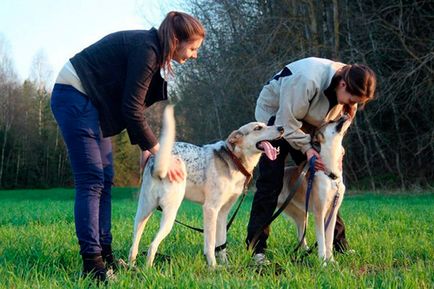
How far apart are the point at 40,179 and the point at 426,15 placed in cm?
3949

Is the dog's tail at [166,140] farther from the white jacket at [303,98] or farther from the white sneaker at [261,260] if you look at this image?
the white jacket at [303,98]

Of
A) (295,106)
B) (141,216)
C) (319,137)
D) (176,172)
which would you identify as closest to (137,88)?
(176,172)

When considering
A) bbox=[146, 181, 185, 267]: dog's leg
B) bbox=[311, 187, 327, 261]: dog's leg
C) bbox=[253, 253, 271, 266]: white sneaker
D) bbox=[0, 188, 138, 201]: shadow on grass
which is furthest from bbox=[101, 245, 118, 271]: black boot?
bbox=[0, 188, 138, 201]: shadow on grass

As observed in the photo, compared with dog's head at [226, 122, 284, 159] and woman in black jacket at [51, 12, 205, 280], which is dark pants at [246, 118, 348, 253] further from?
woman in black jacket at [51, 12, 205, 280]

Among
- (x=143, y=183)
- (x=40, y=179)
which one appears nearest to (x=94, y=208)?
(x=143, y=183)

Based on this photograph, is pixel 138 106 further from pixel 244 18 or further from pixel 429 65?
pixel 244 18

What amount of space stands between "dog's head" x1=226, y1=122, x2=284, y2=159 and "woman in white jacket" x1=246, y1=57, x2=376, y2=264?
14cm

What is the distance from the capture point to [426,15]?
19266 millimetres

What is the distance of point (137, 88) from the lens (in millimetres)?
3859

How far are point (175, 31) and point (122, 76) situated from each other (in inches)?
21.5

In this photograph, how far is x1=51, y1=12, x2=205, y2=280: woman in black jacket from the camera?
3881mm

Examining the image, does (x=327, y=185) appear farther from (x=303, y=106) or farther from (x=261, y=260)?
(x=261, y=260)

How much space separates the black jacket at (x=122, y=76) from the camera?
3865 millimetres

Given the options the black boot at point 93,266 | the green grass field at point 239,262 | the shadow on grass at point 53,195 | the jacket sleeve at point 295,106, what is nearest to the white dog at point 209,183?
the jacket sleeve at point 295,106
